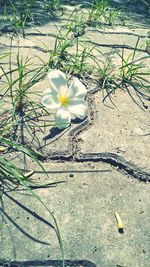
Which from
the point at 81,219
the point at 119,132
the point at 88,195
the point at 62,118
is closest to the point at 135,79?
the point at 119,132

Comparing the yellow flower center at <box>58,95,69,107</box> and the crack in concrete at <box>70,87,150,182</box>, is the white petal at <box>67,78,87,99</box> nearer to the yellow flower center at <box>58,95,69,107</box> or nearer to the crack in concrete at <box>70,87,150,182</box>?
the yellow flower center at <box>58,95,69,107</box>

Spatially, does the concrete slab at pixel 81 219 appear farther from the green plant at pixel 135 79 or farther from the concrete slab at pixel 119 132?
the green plant at pixel 135 79

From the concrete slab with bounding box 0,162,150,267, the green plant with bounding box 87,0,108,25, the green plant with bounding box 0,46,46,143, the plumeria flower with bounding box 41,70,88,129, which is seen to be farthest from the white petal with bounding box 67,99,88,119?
the green plant with bounding box 87,0,108,25

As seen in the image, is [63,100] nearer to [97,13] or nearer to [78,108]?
[78,108]

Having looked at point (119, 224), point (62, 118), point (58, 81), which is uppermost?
point (58, 81)

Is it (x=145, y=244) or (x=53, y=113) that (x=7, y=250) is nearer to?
(x=145, y=244)

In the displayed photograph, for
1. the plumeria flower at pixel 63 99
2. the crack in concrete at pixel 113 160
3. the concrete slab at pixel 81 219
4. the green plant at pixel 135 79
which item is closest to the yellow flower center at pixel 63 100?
the plumeria flower at pixel 63 99

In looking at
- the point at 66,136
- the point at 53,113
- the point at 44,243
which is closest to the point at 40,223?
the point at 44,243
